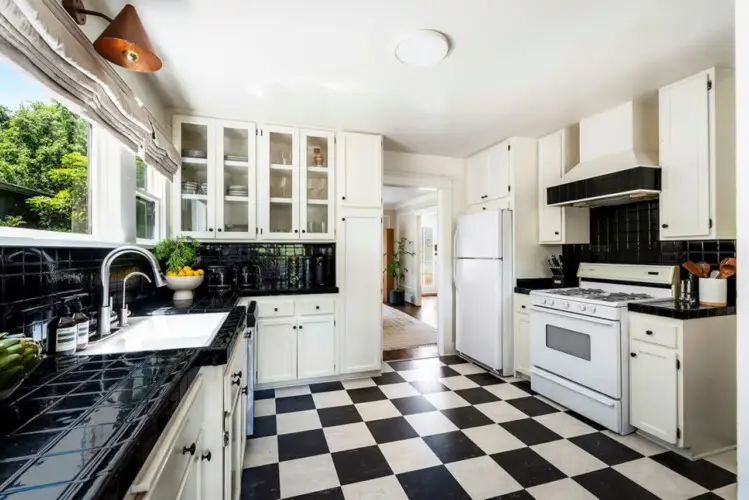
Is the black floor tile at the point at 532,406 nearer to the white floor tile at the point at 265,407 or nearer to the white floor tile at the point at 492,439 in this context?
the white floor tile at the point at 492,439

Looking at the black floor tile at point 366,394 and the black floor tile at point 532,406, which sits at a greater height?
the black floor tile at point 366,394

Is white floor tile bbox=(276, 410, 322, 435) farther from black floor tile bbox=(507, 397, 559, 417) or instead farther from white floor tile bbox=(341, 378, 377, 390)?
black floor tile bbox=(507, 397, 559, 417)

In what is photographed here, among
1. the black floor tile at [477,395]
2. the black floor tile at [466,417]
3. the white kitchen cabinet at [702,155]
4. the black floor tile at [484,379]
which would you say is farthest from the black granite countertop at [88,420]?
the white kitchen cabinet at [702,155]

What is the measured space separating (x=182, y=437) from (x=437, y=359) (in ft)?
10.5

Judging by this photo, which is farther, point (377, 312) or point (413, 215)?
point (413, 215)

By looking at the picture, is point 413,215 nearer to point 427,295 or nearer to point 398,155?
point 427,295

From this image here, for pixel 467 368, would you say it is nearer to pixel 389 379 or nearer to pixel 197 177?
pixel 389 379

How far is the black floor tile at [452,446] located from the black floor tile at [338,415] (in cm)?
54

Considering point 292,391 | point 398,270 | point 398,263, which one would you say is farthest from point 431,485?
point 398,270

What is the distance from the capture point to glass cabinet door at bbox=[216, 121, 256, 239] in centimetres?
291

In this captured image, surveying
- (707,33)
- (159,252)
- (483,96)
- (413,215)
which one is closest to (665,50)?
(707,33)

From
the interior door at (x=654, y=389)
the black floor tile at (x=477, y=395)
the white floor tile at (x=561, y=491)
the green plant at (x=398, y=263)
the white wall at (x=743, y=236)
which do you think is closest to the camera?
the white wall at (x=743, y=236)

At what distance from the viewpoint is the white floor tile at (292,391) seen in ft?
9.39

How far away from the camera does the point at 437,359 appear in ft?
12.4
